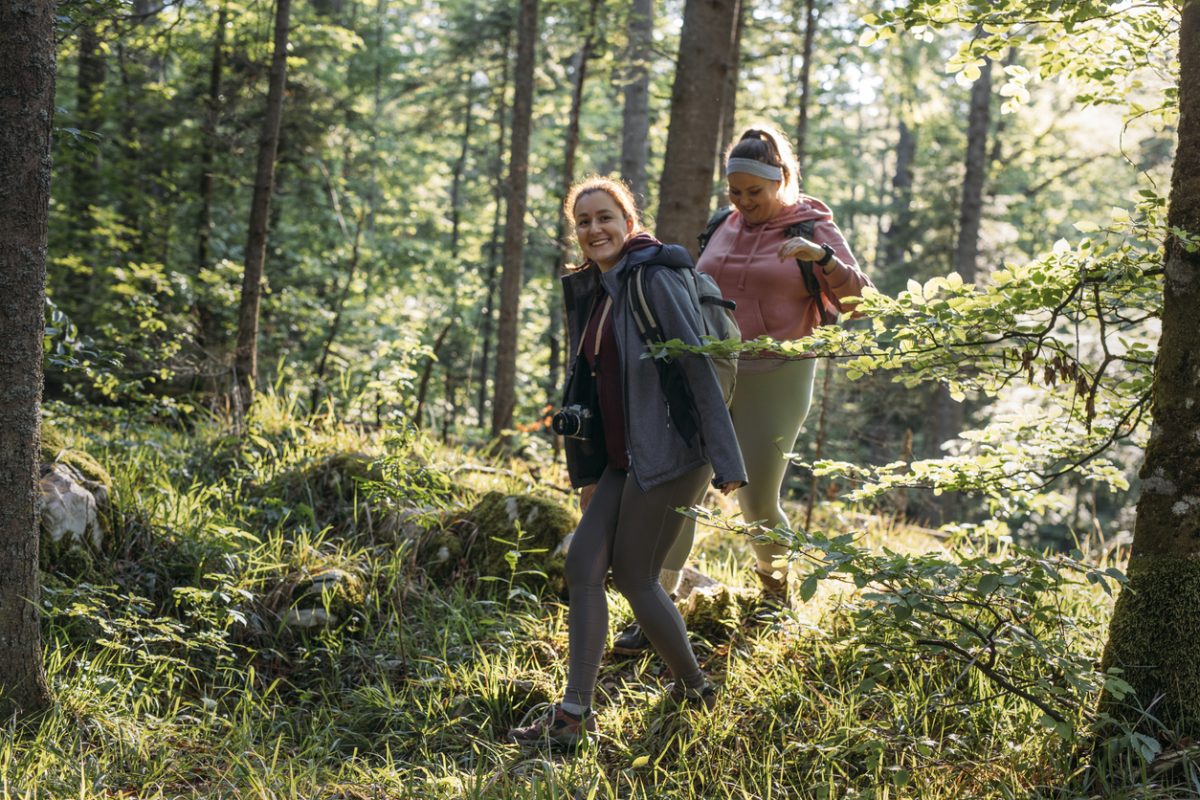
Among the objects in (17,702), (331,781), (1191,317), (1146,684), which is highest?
(1191,317)

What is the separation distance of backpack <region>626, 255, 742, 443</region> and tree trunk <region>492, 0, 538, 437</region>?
18.3 feet

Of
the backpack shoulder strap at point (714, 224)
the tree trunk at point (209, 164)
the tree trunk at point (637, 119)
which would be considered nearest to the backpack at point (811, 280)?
the backpack shoulder strap at point (714, 224)

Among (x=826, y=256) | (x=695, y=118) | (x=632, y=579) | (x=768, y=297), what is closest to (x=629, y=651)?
(x=632, y=579)

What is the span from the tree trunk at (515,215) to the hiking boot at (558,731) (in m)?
5.64

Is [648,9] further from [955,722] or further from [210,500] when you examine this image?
[955,722]

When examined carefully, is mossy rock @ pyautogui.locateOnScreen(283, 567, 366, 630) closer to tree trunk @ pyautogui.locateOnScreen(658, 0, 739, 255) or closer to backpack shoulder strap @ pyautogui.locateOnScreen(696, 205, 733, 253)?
backpack shoulder strap @ pyautogui.locateOnScreen(696, 205, 733, 253)

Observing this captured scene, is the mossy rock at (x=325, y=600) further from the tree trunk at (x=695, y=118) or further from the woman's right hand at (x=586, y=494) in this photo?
the tree trunk at (x=695, y=118)

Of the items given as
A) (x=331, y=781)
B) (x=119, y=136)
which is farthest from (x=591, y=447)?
(x=119, y=136)

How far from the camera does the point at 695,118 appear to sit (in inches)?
251

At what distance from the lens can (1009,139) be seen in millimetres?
22125

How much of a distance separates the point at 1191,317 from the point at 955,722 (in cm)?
170

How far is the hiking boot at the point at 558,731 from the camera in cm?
360

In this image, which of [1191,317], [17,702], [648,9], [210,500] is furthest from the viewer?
[648,9]

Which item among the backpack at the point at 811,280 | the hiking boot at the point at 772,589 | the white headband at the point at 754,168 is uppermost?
the white headband at the point at 754,168
